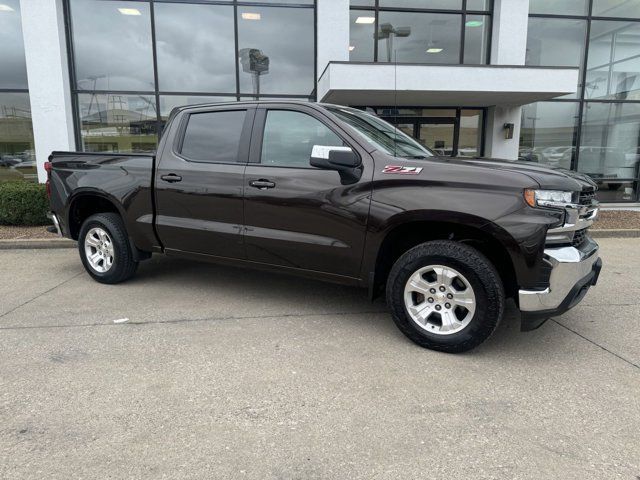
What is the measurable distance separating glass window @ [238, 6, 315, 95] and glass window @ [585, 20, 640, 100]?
742cm

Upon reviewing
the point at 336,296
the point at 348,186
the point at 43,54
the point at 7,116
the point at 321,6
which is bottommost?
the point at 336,296

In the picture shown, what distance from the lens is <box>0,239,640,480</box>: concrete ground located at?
232cm

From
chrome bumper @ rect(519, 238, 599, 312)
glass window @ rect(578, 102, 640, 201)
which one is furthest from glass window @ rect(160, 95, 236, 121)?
chrome bumper @ rect(519, 238, 599, 312)

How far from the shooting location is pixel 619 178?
12789 millimetres

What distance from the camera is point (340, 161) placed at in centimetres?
352

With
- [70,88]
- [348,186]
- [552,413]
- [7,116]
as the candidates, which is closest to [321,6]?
[70,88]

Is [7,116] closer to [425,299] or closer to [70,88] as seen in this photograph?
[70,88]

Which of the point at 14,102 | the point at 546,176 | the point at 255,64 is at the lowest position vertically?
the point at 546,176

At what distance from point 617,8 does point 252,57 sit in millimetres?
9556

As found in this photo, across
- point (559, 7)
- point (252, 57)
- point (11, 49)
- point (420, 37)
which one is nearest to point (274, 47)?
point (252, 57)

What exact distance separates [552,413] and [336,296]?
2.50 meters

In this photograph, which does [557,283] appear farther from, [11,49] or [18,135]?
[11,49]

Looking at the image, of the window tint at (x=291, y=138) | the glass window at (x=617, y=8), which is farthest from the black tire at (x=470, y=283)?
the glass window at (x=617, y=8)

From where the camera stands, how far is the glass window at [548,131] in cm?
1220
